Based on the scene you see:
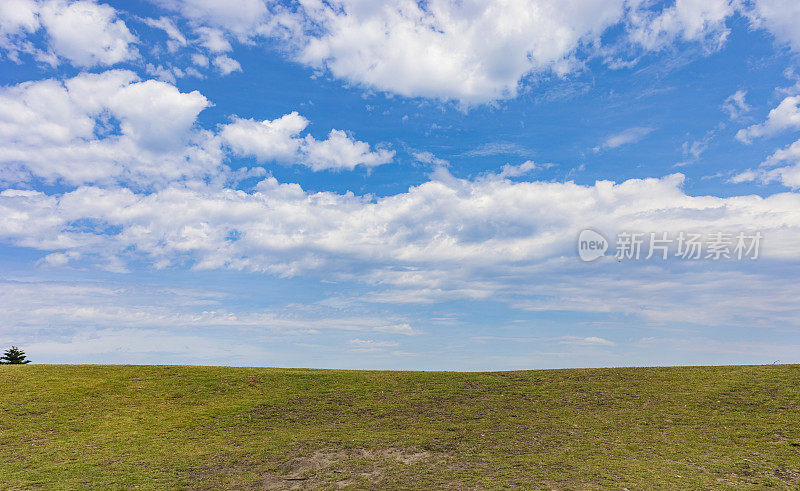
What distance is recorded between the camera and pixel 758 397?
1023 inches

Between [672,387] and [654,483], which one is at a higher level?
[672,387]

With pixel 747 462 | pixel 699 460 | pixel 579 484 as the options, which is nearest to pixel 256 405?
pixel 579 484

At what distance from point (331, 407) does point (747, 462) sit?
20.2 metres

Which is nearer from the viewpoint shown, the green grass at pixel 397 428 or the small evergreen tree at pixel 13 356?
the green grass at pixel 397 428

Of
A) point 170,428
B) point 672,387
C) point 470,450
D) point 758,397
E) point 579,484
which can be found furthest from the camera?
point 672,387

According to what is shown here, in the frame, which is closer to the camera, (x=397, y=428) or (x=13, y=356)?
(x=397, y=428)

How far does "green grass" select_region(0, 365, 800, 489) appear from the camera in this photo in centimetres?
1758

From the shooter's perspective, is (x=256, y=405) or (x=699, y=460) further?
(x=256, y=405)

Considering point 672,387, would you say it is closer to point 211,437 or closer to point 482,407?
point 482,407

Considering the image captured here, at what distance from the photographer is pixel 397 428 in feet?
76.8

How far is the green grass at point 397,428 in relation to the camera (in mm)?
17578

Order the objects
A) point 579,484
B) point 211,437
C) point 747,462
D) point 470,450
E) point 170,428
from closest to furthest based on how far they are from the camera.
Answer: point 579,484, point 747,462, point 470,450, point 211,437, point 170,428

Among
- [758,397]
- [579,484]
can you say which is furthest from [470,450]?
[758,397]

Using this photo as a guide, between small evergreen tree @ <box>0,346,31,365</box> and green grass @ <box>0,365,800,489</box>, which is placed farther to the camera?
small evergreen tree @ <box>0,346,31,365</box>
